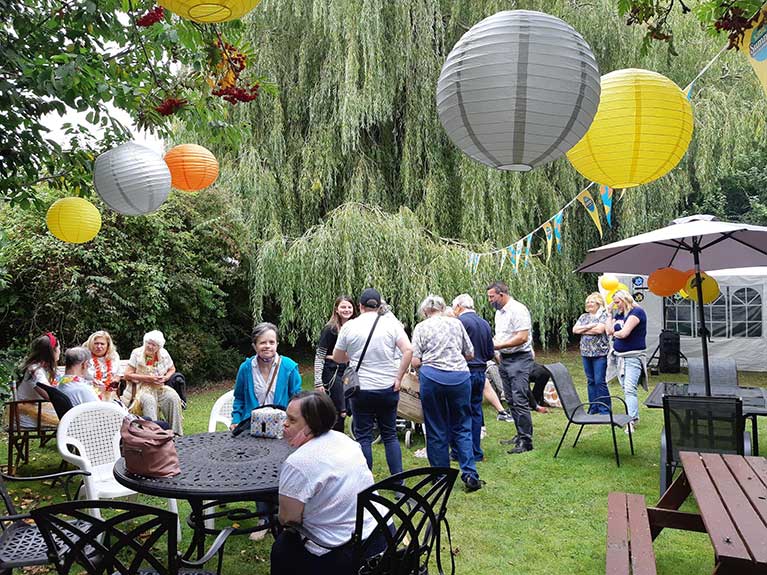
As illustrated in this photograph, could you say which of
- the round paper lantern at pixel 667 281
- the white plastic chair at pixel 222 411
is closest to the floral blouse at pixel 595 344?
the round paper lantern at pixel 667 281

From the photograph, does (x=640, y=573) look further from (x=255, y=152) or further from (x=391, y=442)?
(x=255, y=152)

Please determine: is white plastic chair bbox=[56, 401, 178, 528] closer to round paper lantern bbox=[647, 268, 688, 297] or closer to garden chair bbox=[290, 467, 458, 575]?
garden chair bbox=[290, 467, 458, 575]

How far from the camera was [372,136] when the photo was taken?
10.4 metres

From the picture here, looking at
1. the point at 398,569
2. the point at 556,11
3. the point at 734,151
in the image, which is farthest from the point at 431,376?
the point at 734,151

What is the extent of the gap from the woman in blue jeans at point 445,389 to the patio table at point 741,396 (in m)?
Result: 1.52

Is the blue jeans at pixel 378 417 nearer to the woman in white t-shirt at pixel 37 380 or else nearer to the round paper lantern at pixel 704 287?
the round paper lantern at pixel 704 287

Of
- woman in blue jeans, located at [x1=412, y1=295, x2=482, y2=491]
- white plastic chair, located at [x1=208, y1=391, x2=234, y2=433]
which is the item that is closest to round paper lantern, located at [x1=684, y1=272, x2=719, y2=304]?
woman in blue jeans, located at [x1=412, y1=295, x2=482, y2=491]

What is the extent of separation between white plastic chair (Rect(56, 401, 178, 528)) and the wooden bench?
8.42 ft

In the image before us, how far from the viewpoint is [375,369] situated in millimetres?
4496

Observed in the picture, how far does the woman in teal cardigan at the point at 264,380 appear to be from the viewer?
3924mm

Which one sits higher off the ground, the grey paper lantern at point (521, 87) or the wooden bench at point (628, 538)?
the grey paper lantern at point (521, 87)

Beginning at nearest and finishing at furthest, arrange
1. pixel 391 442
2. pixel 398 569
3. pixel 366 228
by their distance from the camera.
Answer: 1. pixel 398 569
2. pixel 391 442
3. pixel 366 228

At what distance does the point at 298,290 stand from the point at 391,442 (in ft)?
16.0

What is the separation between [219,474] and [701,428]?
324cm
